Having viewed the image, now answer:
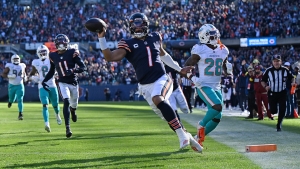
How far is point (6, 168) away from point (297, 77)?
1480 cm

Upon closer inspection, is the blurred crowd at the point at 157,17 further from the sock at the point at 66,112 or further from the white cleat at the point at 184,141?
the white cleat at the point at 184,141

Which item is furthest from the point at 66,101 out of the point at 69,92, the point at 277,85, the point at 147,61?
the point at 277,85

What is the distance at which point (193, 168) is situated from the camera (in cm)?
768

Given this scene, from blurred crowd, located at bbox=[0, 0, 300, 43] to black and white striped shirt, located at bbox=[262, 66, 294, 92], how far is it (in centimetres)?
3128

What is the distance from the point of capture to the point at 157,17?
51.7 meters

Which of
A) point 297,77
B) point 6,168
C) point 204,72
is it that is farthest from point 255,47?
point 6,168

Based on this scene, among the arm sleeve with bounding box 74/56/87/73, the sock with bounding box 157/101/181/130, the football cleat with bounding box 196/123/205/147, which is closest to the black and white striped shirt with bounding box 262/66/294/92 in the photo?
the arm sleeve with bounding box 74/56/87/73

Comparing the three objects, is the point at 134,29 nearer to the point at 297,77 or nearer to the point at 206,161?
the point at 206,161

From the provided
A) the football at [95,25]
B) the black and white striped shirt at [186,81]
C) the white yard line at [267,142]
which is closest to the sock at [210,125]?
the white yard line at [267,142]

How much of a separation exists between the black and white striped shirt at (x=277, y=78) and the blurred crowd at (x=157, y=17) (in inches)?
1231

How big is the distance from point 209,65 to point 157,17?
137 feet

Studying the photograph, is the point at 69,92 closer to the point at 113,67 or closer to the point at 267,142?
the point at 267,142

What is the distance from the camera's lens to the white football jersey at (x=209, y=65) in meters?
10.3

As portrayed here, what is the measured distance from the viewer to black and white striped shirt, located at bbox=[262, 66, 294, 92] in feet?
47.6
